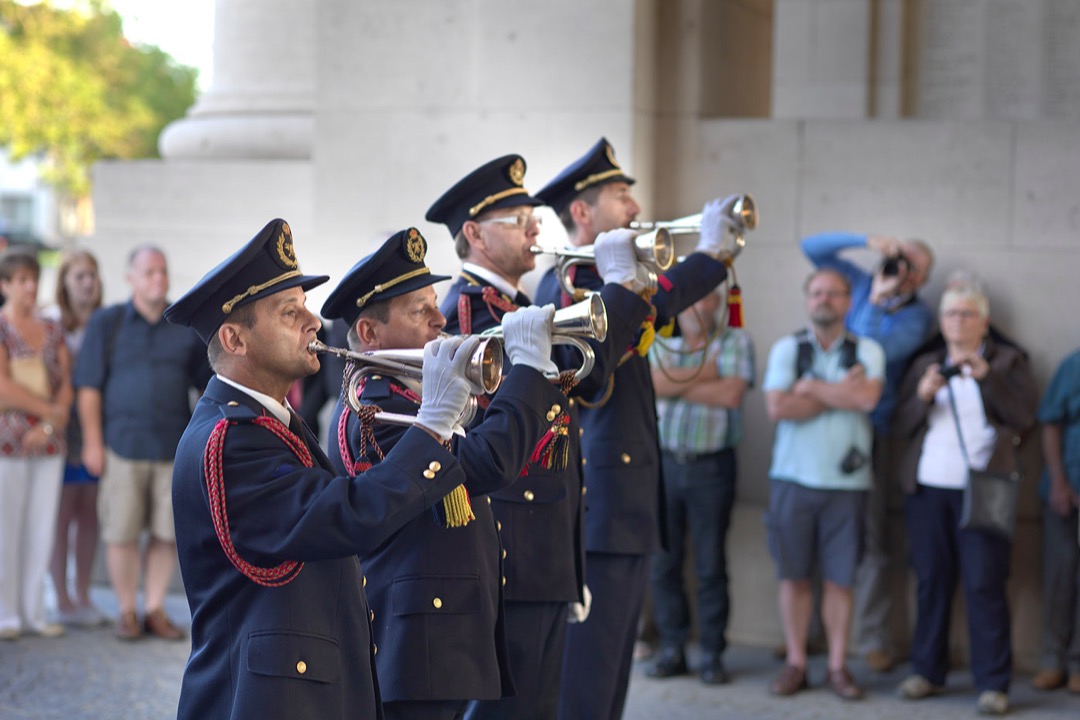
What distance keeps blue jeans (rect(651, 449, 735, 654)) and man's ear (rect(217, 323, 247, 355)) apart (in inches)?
157

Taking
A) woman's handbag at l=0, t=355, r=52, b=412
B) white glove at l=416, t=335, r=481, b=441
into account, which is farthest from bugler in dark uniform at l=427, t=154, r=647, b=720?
woman's handbag at l=0, t=355, r=52, b=412

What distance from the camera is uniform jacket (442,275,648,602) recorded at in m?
4.06

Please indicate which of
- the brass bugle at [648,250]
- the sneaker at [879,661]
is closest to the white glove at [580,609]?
the brass bugle at [648,250]

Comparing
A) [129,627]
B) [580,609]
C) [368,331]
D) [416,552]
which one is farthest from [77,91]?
[416,552]

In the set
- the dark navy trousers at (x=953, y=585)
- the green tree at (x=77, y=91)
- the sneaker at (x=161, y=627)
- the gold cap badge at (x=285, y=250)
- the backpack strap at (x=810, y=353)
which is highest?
the green tree at (x=77, y=91)

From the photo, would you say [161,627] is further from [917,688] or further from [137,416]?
[917,688]

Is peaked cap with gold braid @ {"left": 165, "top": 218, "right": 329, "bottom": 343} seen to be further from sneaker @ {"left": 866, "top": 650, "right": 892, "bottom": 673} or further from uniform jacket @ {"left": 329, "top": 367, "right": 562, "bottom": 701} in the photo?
sneaker @ {"left": 866, "top": 650, "right": 892, "bottom": 673}

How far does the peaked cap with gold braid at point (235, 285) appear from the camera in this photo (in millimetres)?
2814

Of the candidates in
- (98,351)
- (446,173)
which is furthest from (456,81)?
(98,351)

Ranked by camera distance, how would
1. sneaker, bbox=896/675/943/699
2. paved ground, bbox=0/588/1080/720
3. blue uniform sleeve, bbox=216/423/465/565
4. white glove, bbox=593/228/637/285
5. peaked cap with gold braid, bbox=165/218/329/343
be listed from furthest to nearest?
sneaker, bbox=896/675/943/699, paved ground, bbox=0/588/1080/720, white glove, bbox=593/228/637/285, peaked cap with gold braid, bbox=165/218/329/343, blue uniform sleeve, bbox=216/423/465/565

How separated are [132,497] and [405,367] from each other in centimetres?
421

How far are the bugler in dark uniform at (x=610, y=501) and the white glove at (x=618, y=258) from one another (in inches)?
17.1

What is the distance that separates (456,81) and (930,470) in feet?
9.83

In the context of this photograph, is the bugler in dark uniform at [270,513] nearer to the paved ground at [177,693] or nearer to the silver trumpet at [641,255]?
the silver trumpet at [641,255]
